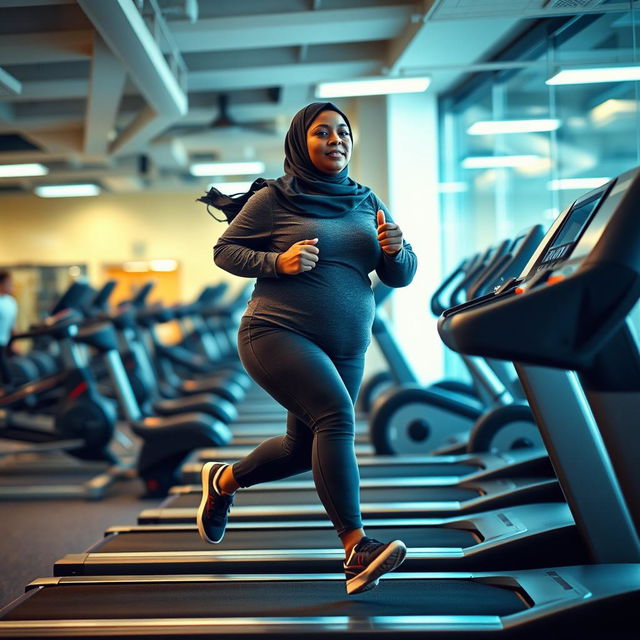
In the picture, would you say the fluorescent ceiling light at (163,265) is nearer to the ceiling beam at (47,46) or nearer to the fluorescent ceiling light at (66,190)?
the fluorescent ceiling light at (66,190)

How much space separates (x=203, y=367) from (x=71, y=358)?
3.92m

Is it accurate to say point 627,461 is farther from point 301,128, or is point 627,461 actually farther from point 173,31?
point 173,31

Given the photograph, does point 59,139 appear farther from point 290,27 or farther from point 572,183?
point 572,183

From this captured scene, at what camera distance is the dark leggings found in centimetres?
202

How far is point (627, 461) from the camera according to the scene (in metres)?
1.86

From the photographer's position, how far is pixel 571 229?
2.02 metres

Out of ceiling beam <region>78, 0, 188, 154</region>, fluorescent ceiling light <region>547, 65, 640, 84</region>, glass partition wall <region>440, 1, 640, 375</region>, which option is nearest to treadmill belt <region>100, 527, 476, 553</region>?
glass partition wall <region>440, 1, 640, 375</region>

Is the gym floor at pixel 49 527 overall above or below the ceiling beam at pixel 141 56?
below

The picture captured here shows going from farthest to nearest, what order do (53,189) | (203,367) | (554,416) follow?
1. (53,189)
2. (203,367)
3. (554,416)

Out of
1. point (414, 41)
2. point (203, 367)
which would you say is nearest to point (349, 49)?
point (414, 41)

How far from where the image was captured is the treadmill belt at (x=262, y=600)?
6.66 feet

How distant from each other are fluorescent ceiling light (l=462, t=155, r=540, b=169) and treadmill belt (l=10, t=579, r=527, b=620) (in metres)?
3.78

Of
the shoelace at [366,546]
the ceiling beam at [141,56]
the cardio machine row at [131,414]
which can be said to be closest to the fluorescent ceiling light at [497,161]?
the cardio machine row at [131,414]

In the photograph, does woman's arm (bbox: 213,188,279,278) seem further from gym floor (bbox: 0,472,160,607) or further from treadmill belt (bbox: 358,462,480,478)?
treadmill belt (bbox: 358,462,480,478)
